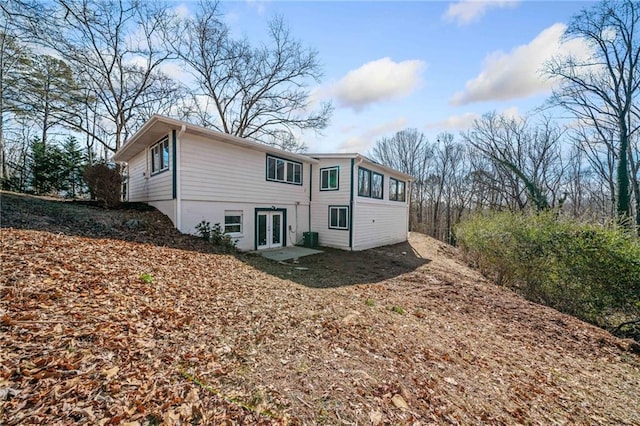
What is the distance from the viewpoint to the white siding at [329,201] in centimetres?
1267

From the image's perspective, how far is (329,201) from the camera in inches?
517

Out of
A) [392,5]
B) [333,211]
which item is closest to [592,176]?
[333,211]

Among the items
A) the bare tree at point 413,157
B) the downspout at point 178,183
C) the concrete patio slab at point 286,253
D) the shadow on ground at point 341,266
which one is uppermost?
the bare tree at point 413,157

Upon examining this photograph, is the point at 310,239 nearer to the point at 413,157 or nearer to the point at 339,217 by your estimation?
the point at 339,217

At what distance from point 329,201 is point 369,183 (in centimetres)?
254

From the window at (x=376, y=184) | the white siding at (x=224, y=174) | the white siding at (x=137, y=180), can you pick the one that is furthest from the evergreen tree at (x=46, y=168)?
the window at (x=376, y=184)

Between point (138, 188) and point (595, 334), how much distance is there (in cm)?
1622

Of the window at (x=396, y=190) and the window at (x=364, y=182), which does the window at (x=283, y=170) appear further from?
the window at (x=396, y=190)

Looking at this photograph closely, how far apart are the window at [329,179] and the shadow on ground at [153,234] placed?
12.8 ft

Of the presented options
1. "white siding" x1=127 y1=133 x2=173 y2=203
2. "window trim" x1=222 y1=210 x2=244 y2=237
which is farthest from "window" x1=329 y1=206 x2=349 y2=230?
"white siding" x1=127 y1=133 x2=173 y2=203

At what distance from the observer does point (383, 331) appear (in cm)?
391

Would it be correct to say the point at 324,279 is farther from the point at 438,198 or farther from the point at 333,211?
the point at 438,198

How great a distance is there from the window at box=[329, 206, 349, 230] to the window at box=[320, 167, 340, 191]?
1.00 metres

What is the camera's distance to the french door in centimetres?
1127
